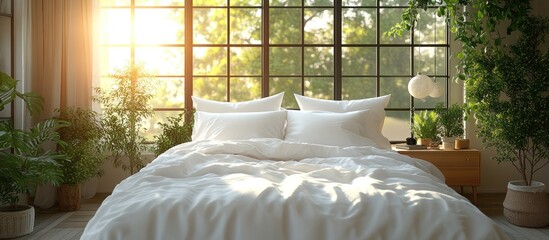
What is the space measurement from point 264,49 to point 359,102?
135 centimetres

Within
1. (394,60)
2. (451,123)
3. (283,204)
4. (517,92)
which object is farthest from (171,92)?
(283,204)

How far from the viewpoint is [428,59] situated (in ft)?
22.3

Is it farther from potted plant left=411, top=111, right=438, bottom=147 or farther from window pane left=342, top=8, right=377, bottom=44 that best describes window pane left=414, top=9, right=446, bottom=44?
potted plant left=411, top=111, right=438, bottom=147

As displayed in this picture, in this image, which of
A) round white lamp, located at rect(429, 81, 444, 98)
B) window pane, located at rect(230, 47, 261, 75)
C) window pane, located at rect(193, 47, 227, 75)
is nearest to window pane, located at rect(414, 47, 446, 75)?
round white lamp, located at rect(429, 81, 444, 98)

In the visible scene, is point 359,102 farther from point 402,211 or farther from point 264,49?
point 402,211

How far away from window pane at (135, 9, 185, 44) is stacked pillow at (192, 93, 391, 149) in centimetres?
151

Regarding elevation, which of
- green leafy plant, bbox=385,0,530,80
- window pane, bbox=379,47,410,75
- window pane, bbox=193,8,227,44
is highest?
window pane, bbox=193,8,227,44

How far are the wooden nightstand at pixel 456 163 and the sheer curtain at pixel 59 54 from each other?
308 cm

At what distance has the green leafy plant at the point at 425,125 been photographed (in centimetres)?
624

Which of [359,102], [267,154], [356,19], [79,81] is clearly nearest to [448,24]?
[356,19]

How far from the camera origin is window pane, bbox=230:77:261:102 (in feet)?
22.6

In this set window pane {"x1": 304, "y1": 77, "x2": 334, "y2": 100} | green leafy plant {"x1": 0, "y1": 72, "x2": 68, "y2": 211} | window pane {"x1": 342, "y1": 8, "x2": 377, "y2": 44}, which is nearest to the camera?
green leafy plant {"x1": 0, "y1": 72, "x2": 68, "y2": 211}

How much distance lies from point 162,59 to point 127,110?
107 centimetres

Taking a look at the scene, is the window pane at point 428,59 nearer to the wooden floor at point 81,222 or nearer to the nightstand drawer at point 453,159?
the nightstand drawer at point 453,159
